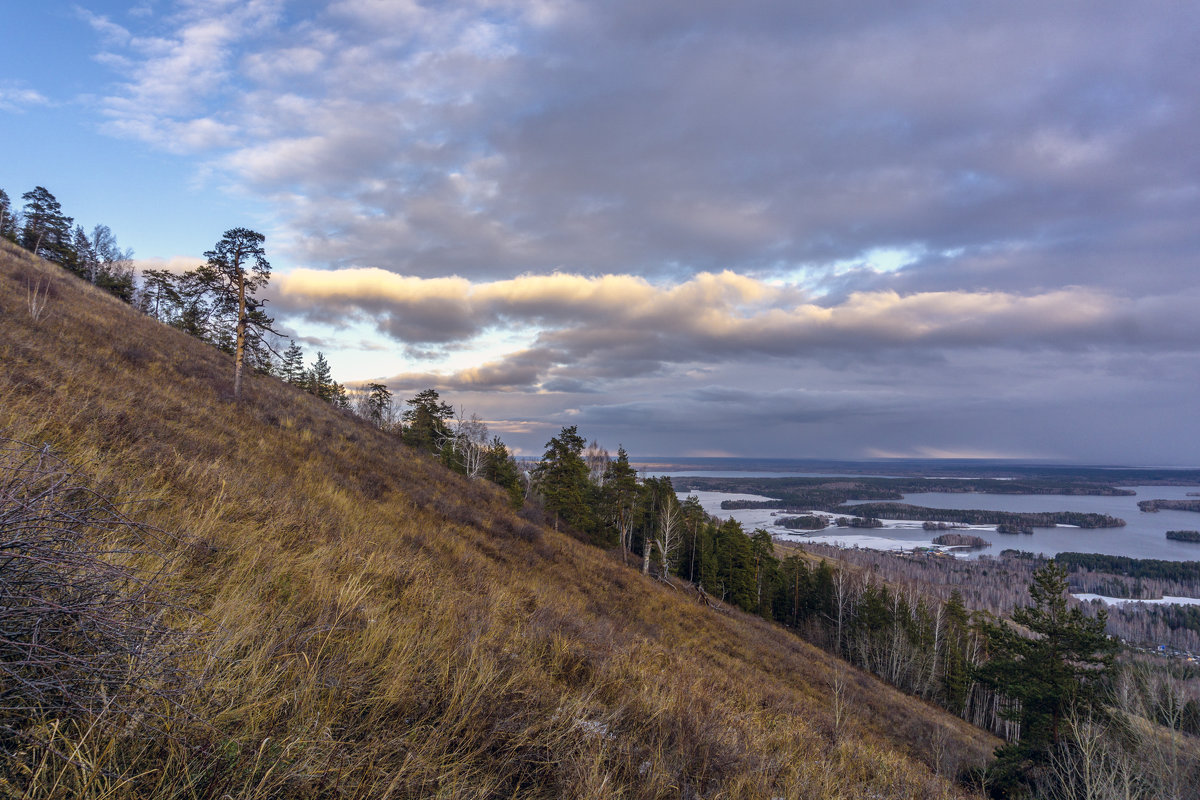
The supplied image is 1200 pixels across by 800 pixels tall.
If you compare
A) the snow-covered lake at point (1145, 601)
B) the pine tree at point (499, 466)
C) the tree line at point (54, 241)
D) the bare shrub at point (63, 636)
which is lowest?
the snow-covered lake at point (1145, 601)

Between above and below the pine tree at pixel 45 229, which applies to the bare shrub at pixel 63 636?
below

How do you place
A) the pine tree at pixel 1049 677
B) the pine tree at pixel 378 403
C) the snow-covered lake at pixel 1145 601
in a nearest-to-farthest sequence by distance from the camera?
the pine tree at pixel 1049 677
the pine tree at pixel 378 403
the snow-covered lake at pixel 1145 601

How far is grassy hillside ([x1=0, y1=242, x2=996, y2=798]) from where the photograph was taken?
2.10m

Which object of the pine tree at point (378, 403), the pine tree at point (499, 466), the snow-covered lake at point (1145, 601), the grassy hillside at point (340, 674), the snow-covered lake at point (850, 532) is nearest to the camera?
the grassy hillside at point (340, 674)

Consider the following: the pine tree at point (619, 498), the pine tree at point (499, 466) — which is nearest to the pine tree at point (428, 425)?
the pine tree at point (499, 466)

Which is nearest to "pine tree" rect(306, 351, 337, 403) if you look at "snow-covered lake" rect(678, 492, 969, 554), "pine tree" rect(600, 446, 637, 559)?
"pine tree" rect(600, 446, 637, 559)

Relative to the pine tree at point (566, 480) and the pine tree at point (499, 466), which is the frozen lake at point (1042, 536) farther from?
the pine tree at point (566, 480)

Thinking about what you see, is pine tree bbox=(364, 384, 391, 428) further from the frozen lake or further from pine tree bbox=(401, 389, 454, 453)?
the frozen lake

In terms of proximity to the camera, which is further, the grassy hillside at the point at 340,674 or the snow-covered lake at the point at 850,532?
the snow-covered lake at the point at 850,532

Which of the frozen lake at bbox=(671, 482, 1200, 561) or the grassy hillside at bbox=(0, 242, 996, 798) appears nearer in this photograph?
the grassy hillside at bbox=(0, 242, 996, 798)

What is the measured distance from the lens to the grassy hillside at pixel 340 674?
2096mm

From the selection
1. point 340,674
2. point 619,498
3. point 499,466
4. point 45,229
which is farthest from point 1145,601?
point 45,229

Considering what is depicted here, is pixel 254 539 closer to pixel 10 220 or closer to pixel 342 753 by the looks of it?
pixel 342 753

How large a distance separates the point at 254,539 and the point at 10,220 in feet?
285
